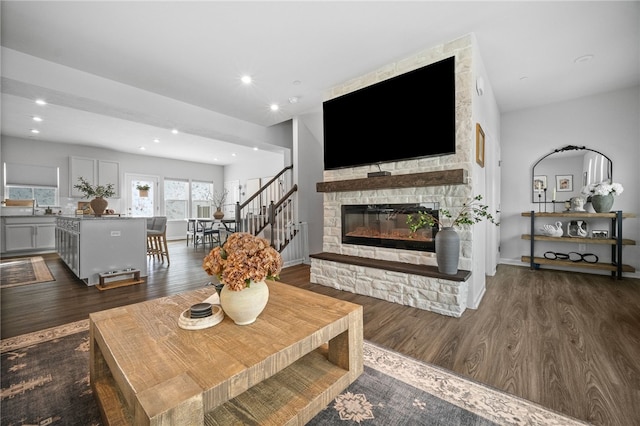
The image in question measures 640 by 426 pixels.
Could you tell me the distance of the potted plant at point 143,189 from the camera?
8312mm

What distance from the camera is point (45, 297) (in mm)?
3148

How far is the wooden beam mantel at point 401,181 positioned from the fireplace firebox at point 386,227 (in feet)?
0.91

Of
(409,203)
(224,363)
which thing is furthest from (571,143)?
(224,363)

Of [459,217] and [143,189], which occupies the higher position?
[143,189]

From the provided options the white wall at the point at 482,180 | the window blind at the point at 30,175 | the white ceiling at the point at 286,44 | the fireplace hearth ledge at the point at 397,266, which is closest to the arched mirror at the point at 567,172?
the white ceiling at the point at 286,44

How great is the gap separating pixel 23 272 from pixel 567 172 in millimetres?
8970

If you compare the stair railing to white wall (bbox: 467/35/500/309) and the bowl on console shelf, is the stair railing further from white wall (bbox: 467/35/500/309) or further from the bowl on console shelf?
the bowl on console shelf

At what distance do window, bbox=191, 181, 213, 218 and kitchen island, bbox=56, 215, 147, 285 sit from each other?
562 cm

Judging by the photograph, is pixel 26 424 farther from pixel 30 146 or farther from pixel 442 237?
pixel 30 146

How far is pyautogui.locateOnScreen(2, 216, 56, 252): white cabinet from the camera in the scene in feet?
19.1

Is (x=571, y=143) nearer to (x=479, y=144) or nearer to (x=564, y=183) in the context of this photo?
(x=564, y=183)

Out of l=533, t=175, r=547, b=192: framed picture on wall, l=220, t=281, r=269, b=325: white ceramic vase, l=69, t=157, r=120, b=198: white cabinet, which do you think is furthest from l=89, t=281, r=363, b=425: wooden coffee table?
l=69, t=157, r=120, b=198: white cabinet

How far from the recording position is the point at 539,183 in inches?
182

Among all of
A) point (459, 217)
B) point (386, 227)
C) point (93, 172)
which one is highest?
point (93, 172)
